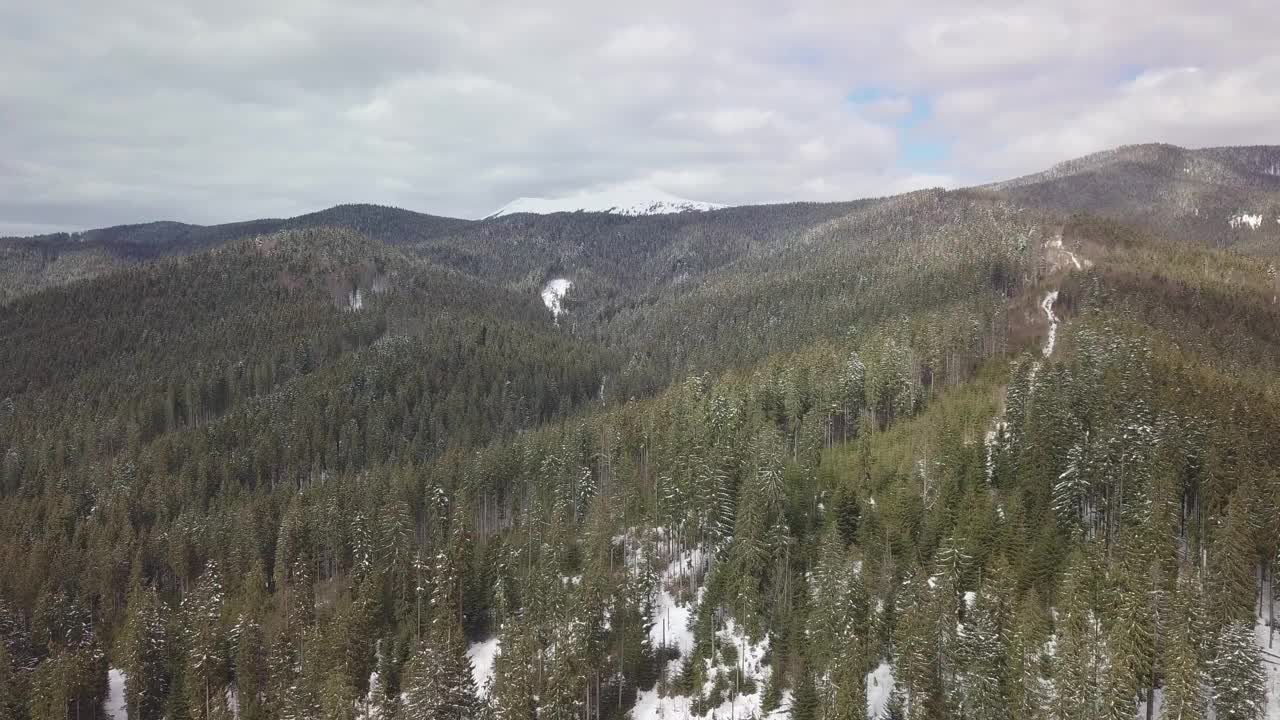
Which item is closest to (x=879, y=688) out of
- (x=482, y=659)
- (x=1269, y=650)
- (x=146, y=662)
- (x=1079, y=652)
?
(x=1079, y=652)

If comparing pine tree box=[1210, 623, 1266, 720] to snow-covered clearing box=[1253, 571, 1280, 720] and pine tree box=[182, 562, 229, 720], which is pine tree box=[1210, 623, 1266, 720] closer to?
snow-covered clearing box=[1253, 571, 1280, 720]

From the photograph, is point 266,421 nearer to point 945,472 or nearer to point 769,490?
point 769,490

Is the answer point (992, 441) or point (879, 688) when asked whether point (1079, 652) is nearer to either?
point (879, 688)

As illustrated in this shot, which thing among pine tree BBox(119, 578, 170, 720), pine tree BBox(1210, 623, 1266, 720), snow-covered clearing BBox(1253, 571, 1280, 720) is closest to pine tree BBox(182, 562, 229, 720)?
pine tree BBox(119, 578, 170, 720)

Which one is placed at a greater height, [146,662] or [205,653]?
[205,653]

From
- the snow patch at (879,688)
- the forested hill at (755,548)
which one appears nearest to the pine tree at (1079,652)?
the forested hill at (755,548)

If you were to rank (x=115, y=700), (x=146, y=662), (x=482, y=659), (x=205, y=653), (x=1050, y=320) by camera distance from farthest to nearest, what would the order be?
(x=1050, y=320) < (x=482, y=659) < (x=115, y=700) < (x=146, y=662) < (x=205, y=653)
